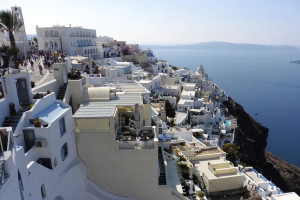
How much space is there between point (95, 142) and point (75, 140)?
1.30 metres

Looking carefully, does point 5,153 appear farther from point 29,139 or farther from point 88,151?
point 88,151

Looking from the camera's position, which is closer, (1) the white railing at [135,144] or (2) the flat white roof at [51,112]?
(2) the flat white roof at [51,112]

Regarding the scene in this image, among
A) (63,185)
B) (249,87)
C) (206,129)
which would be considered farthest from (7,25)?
(249,87)

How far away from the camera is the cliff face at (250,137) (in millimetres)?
56659

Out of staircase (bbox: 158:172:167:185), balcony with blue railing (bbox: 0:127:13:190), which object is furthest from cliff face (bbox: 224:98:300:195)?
balcony with blue railing (bbox: 0:127:13:190)

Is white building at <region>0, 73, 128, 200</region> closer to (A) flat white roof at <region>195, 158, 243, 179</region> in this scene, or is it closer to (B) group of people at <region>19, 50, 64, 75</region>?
(A) flat white roof at <region>195, 158, 243, 179</region>

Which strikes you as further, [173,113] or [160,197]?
[173,113]

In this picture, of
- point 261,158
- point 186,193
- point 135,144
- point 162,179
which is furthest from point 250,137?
point 135,144

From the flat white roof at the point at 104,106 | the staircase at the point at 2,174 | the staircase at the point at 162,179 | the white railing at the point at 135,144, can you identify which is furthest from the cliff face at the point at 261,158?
the staircase at the point at 2,174

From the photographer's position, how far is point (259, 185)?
2322cm

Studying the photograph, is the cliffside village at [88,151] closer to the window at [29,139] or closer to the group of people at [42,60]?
the window at [29,139]

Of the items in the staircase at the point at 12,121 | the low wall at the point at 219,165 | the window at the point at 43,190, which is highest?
the staircase at the point at 12,121

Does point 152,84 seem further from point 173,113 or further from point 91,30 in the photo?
point 91,30

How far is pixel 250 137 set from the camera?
64000 millimetres
